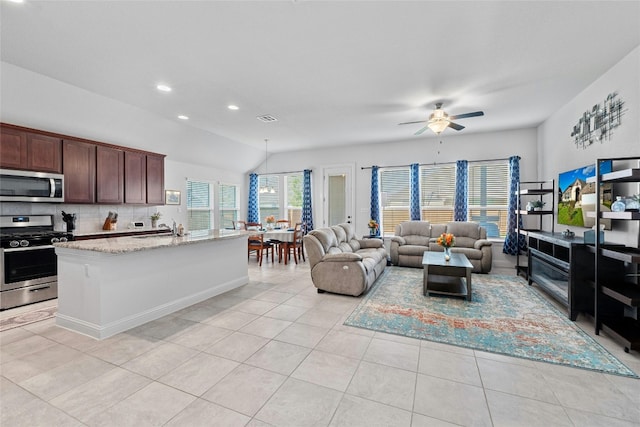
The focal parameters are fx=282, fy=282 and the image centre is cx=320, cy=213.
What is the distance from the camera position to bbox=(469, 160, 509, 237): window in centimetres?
629

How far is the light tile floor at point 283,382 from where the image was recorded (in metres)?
1.75

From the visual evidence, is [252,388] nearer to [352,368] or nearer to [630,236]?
[352,368]

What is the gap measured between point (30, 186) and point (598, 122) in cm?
757

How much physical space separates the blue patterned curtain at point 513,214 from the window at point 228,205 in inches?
271

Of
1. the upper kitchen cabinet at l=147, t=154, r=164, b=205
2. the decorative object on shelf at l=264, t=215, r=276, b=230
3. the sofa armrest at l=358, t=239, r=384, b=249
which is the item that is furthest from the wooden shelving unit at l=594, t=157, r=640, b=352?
the upper kitchen cabinet at l=147, t=154, r=164, b=205

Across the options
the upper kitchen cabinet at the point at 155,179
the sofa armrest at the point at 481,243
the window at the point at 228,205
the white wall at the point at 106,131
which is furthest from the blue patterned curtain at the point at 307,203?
the sofa armrest at the point at 481,243

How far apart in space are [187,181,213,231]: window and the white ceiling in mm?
2568

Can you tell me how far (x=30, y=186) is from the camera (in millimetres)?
3836

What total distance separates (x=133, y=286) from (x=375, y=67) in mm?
3672

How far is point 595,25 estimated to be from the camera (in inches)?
101

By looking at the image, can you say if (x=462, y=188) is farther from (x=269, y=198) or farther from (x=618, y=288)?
(x=269, y=198)

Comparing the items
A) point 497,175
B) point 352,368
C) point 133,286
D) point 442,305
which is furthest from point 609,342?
point 133,286

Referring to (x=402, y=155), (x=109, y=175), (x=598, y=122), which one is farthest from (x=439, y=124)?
(x=109, y=175)

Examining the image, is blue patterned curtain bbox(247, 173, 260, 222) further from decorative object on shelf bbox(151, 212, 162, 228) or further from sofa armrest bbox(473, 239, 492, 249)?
sofa armrest bbox(473, 239, 492, 249)
